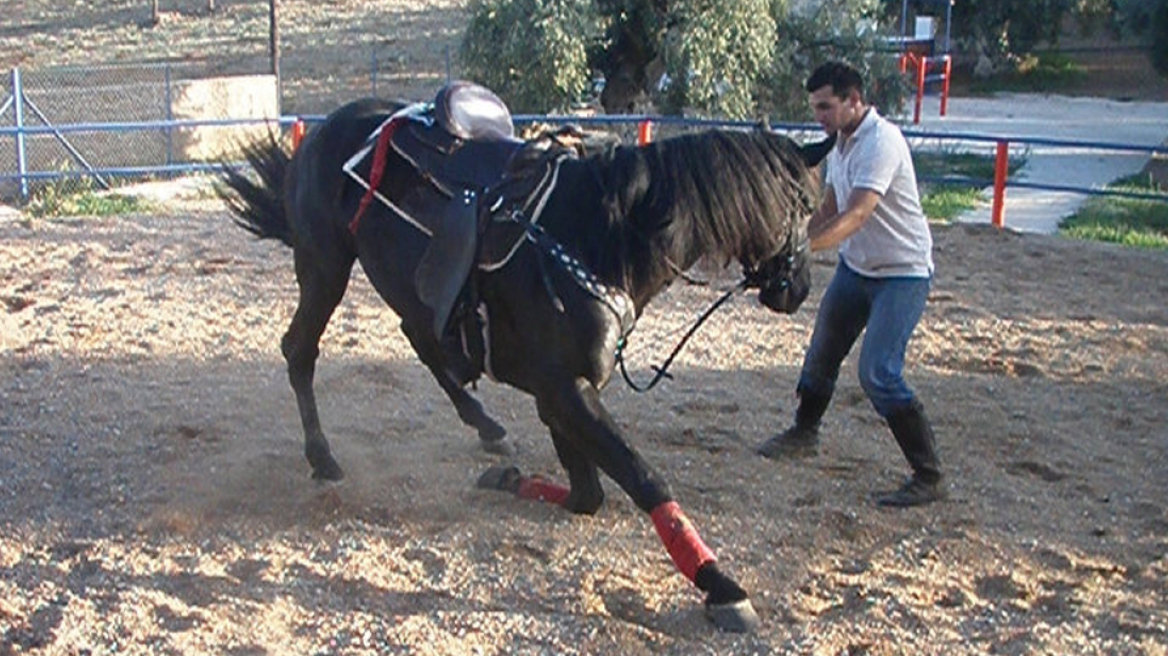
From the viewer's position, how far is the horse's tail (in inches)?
233

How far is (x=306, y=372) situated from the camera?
18.0 feet

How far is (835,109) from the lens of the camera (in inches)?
191

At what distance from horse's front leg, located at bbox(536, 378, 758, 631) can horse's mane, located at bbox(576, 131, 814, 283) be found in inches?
17.4

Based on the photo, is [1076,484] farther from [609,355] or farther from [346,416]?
[346,416]

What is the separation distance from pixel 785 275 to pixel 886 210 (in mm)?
1015

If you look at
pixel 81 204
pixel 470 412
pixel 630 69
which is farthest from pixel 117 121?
pixel 470 412

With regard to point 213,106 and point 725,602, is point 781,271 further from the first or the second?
point 213,106

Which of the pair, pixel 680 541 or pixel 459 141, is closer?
pixel 680 541

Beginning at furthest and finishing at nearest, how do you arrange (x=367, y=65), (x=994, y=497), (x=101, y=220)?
(x=367, y=65)
(x=101, y=220)
(x=994, y=497)

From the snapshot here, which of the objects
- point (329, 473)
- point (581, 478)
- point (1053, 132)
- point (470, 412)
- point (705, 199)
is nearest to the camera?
point (705, 199)

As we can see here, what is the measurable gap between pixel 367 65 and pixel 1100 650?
24643 mm

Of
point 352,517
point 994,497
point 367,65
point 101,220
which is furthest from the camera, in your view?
point 367,65

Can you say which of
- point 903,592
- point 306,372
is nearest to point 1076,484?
point 903,592

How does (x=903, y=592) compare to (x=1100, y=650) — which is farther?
(x=903, y=592)
